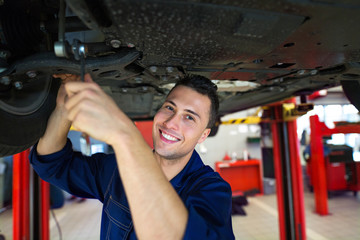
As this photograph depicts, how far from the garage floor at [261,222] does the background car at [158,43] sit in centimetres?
243

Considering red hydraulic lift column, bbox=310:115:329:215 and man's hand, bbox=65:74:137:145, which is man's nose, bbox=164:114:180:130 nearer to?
man's hand, bbox=65:74:137:145

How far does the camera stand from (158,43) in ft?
2.17

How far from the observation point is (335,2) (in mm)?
495

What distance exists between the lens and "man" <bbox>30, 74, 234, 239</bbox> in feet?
1.56

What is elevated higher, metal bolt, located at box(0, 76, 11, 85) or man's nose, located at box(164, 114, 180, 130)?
metal bolt, located at box(0, 76, 11, 85)

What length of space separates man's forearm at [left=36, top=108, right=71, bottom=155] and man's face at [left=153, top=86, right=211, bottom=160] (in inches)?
13.5

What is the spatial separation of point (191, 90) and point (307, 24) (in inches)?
20.0

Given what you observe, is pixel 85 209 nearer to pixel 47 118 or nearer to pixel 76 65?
pixel 47 118

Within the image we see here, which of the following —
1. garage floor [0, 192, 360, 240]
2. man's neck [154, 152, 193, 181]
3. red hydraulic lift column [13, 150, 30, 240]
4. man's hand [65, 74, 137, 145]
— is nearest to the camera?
man's hand [65, 74, 137, 145]

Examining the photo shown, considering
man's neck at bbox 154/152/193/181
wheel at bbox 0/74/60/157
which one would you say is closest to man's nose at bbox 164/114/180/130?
man's neck at bbox 154/152/193/181

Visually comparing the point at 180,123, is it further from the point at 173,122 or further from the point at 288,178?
the point at 288,178

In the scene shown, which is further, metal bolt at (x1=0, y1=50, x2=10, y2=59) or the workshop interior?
metal bolt at (x1=0, y1=50, x2=10, y2=59)

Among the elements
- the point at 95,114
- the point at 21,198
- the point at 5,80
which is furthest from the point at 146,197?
the point at 21,198

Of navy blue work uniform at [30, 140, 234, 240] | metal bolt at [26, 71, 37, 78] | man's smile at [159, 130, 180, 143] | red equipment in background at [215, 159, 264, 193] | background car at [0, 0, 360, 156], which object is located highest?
A: background car at [0, 0, 360, 156]
